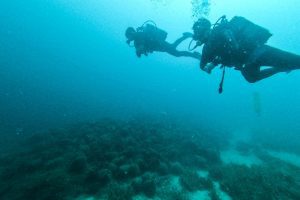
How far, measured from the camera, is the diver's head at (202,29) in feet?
21.1

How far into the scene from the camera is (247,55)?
572 centimetres

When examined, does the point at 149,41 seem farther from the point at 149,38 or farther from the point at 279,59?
the point at 279,59

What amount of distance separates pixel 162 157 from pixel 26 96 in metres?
24.1

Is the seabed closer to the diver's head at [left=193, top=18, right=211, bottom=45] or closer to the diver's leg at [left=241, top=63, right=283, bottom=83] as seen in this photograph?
the diver's leg at [left=241, top=63, right=283, bottom=83]

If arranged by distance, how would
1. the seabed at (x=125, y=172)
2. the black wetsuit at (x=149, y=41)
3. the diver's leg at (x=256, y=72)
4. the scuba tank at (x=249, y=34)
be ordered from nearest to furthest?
the scuba tank at (x=249, y=34) < the diver's leg at (x=256, y=72) < the seabed at (x=125, y=172) < the black wetsuit at (x=149, y=41)

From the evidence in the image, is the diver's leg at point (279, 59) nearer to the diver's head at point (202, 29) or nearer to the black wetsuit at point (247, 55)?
the black wetsuit at point (247, 55)

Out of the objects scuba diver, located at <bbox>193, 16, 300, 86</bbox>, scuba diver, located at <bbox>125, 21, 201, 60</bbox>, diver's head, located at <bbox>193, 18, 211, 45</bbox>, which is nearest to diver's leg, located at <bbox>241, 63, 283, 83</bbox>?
scuba diver, located at <bbox>193, 16, 300, 86</bbox>

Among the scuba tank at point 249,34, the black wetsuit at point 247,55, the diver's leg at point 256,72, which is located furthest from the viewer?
the diver's leg at point 256,72

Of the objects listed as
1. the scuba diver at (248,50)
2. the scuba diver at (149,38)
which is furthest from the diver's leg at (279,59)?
the scuba diver at (149,38)

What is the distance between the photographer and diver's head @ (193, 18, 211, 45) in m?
6.42

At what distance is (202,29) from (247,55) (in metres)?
1.48

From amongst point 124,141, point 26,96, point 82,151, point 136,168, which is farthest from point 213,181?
point 26,96

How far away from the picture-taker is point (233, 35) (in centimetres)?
550

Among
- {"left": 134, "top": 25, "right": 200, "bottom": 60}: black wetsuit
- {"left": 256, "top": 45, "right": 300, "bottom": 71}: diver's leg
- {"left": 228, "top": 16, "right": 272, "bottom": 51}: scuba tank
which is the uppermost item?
{"left": 134, "top": 25, "right": 200, "bottom": 60}: black wetsuit
